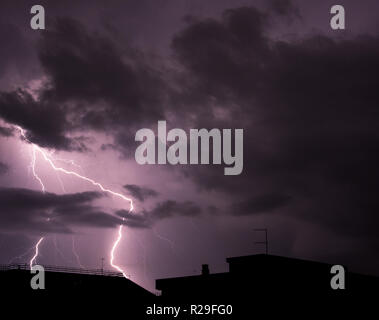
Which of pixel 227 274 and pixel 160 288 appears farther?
pixel 160 288

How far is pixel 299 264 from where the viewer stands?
4125 cm
